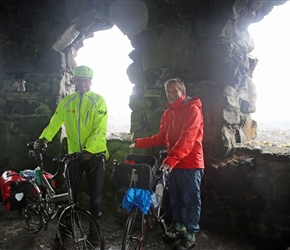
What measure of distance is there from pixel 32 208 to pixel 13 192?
32 cm

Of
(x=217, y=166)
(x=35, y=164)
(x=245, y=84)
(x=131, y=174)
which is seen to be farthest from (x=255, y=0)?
(x=35, y=164)

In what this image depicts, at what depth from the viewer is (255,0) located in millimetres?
3111

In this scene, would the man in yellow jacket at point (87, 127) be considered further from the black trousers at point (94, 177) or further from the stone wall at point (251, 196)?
the stone wall at point (251, 196)

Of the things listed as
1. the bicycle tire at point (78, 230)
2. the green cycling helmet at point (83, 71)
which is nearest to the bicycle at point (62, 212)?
the bicycle tire at point (78, 230)

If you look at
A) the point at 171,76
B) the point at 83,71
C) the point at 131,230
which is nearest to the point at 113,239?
the point at 131,230

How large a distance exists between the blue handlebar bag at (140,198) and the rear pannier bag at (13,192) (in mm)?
1565

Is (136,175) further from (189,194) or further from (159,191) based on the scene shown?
(189,194)

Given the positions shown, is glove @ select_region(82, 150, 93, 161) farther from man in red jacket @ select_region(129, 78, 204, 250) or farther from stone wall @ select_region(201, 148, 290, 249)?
stone wall @ select_region(201, 148, 290, 249)

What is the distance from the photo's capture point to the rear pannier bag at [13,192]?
3133 mm

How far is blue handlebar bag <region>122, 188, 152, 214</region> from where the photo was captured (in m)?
2.45

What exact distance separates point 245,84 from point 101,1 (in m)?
2.42

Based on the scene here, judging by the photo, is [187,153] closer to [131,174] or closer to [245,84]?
[131,174]

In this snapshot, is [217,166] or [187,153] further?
[217,166]

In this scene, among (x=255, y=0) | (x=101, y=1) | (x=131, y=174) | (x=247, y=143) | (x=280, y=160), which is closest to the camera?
(x=131, y=174)
